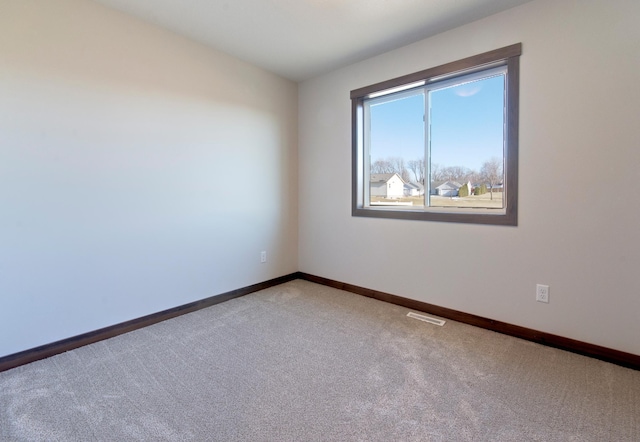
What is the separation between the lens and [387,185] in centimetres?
329

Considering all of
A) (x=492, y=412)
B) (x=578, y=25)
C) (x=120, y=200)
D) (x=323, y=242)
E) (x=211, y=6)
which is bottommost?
(x=492, y=412)

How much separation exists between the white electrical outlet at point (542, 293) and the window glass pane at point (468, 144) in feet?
2.19

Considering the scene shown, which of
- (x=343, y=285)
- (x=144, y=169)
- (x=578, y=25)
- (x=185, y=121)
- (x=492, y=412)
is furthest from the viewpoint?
(x=343, y=285)

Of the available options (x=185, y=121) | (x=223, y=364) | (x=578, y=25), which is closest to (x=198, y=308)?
(x=223, y=364)

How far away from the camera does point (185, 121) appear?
2.79 meters

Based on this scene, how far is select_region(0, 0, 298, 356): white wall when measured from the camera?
1986 millimetres

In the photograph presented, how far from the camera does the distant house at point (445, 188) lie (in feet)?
9.15

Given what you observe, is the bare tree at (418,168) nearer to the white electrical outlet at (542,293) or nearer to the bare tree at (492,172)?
the bare tree at (492,172)

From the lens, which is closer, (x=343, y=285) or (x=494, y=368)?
(x=494, y=368)

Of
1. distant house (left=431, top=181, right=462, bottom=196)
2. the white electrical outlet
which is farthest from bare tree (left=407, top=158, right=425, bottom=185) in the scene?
the white electrical outlet

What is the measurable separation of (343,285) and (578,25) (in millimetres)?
2926

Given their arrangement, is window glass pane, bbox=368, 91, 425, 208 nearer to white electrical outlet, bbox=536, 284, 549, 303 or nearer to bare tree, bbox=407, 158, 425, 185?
bare tree, bbox=407, 158, 425, 185

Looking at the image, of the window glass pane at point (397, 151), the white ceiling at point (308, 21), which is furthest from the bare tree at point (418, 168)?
the white ceiling at point (308, 21)

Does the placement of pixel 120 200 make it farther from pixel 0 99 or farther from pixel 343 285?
pixel 343 285
